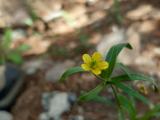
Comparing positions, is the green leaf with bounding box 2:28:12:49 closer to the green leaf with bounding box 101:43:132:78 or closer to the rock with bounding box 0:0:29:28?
the rock with bounding box 0:0:29:28

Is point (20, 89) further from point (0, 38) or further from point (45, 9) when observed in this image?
point (45, 9)

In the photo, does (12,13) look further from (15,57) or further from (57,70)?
(57,70)

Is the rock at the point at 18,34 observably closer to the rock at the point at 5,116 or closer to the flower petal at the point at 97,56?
the rock at the point at 5,116

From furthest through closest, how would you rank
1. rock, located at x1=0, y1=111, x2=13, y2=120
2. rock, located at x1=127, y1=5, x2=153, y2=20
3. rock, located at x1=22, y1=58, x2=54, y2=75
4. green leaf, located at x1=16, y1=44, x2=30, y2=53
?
green leaf, located at x1=16, y1=44, x2=30, y2=53 < rock, located at x1=127, y1=5, x2=153, y2=20 < rock, located at x1=22, y1=58, x2=54, y2=75 < rock, located at x1=0, y1=111, x2=13, y2=120

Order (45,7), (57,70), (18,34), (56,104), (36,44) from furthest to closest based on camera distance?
(45,7), (18,34), (36,44), (57,70), (56,104)

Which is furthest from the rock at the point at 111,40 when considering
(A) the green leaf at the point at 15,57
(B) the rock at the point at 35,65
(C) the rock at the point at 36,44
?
(A) the green leaf at the point at 15,57

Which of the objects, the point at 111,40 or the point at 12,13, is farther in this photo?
the point at 12,13

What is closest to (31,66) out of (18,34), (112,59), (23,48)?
(23,48)

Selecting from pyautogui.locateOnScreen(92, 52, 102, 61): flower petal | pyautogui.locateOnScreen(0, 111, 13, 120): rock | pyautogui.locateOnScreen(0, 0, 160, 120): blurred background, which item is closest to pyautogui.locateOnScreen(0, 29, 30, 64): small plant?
pyautogui.locateOnScreen(0, 0, 160, 120): blurred background
